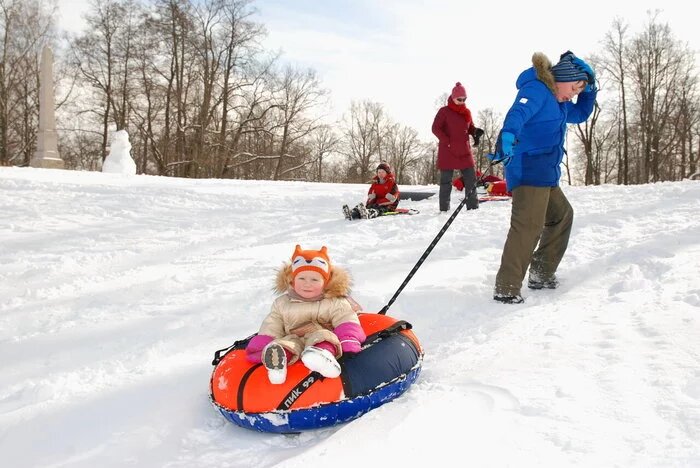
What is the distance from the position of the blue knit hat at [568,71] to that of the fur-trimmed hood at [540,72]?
2.5 inches

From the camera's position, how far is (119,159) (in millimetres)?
16312

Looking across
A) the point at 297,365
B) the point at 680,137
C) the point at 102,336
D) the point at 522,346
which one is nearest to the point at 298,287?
the point at 297,365

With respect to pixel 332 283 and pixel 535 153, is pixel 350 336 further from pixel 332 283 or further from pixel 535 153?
pixel 535 153

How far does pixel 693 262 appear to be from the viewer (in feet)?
14.9

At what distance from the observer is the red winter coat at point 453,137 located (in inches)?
320

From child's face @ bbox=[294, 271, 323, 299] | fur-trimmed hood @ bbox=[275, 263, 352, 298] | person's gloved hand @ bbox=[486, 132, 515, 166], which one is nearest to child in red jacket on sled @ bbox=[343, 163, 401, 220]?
person's gloved hand @ bbox=[486, 132, 515, 166]

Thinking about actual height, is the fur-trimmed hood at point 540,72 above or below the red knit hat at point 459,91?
below

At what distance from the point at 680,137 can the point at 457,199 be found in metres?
24.1

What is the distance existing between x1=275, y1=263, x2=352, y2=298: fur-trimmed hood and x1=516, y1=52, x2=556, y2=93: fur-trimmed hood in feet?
7.08

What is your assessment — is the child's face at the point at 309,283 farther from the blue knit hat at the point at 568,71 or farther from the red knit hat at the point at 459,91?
the red knit hat at the point at 459,91

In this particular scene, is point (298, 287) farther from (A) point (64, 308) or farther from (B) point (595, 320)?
(A) point (64, 308)

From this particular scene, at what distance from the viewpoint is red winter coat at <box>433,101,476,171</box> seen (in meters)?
8.12

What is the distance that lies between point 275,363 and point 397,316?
181 cm

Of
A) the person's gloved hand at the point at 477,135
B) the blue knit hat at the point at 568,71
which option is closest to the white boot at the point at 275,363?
the blue knit hat at the point at 568,71
